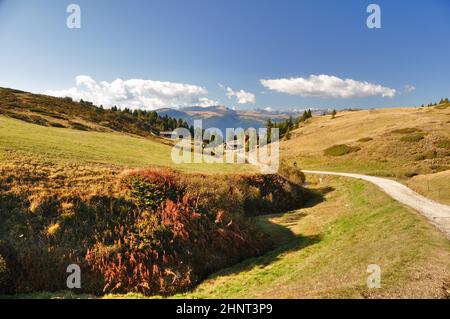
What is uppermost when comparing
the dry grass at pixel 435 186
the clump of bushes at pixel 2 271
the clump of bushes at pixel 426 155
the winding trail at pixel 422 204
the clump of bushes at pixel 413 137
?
the clump of bushes at pixel 413 137

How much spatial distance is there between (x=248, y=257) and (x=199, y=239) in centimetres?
350

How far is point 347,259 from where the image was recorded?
15.9 m

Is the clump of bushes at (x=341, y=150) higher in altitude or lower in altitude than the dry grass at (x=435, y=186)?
higher

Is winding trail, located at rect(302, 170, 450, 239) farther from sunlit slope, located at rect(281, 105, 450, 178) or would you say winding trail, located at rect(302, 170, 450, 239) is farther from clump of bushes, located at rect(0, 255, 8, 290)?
clump of bushes, located at rect(0, 255, 8, 290)

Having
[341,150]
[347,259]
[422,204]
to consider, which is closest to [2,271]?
[347,259]

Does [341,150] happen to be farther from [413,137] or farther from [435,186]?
[435,186]

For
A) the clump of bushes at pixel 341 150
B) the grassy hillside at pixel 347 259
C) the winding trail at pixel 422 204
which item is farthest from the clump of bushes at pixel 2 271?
the clump of bushes at pixel 341 150

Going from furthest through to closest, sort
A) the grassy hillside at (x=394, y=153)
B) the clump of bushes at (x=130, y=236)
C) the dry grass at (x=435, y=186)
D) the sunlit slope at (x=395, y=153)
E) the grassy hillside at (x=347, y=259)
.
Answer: the sunlit slope at (x=395, y=153) < the grassy hillside at (x=394, y=153) < the dry grass at (x=435, y=186) < the clump of bushes at (x=130, y=236) < the grassy hillside at (x=347, y=259)

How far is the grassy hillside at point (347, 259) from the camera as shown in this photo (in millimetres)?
11867

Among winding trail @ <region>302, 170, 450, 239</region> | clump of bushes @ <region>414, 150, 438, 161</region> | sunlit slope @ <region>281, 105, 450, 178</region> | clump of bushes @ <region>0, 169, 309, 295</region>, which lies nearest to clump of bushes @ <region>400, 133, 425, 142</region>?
sunlit slope @ <region>281, 105, 450, 178</region>

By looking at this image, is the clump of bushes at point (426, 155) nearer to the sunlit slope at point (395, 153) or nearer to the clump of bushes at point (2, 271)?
Result: the sunlit slope at point (395, 153)

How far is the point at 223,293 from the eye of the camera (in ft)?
49.6
